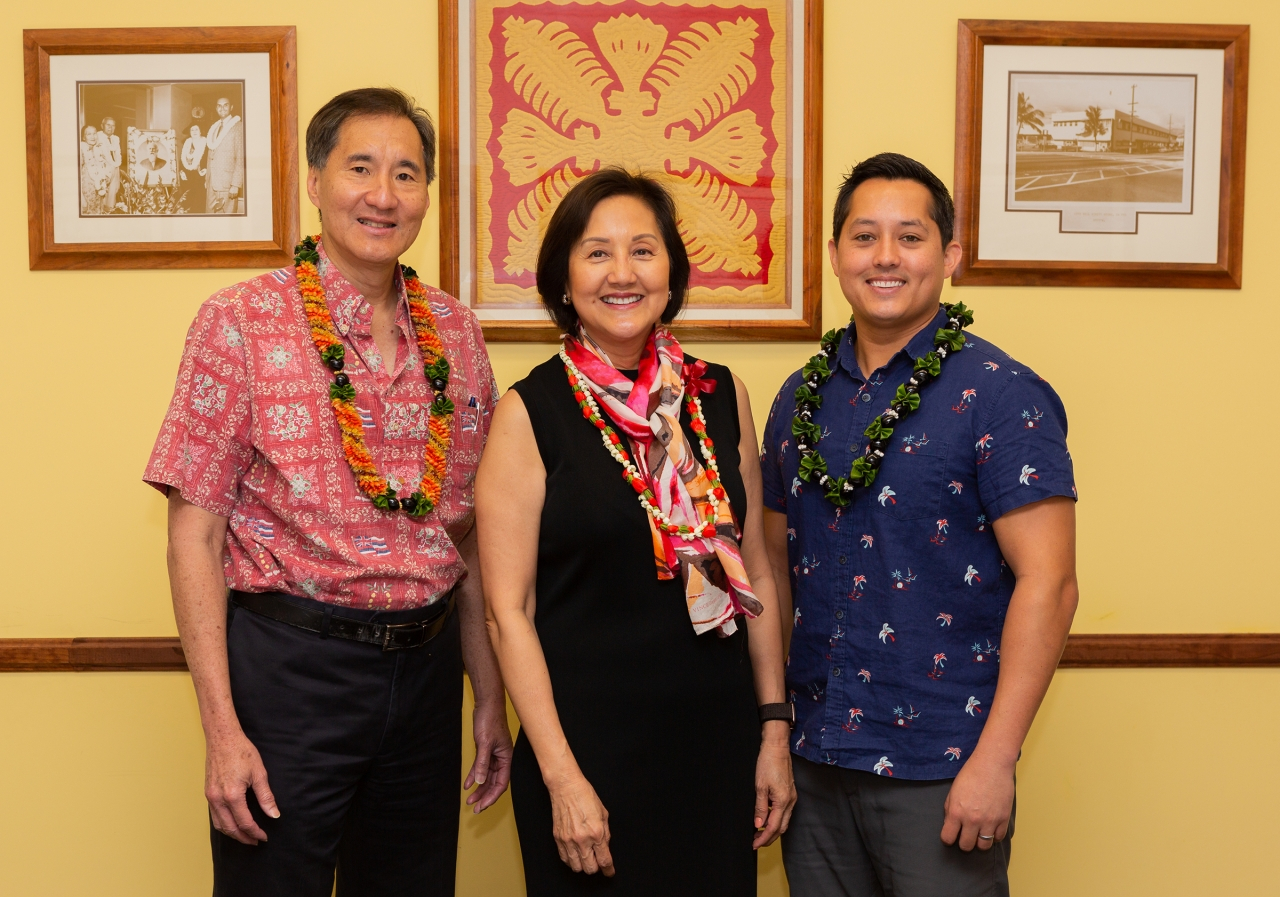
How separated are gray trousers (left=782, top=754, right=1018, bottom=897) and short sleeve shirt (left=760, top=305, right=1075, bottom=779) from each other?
0.16ft

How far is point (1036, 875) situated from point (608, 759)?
56.4 inches

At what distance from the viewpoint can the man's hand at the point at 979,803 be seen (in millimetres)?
1392

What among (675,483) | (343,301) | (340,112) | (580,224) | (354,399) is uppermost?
(340,112)

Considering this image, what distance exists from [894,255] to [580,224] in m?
0.53

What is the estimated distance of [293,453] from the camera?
151cm

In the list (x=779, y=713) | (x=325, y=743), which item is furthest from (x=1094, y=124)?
(x=325, y=743)

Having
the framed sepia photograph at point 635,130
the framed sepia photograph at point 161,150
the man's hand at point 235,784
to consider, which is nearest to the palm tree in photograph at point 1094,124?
the framed sepia photograph at point 635,130

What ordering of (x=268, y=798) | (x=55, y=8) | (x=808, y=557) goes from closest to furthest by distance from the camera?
(x=268, y=798) < (x=808, y=557) < (x=55, y=8)

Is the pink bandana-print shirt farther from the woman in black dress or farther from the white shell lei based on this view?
the white shell lei

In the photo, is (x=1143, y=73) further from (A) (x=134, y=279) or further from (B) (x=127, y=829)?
(B) (x=127, y=829)

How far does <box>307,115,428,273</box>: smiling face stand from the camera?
1.58 meters

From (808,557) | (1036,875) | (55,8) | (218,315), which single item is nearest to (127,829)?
(218,315)

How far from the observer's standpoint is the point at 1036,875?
2285mm

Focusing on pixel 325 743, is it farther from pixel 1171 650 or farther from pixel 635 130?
pixel 1171 650
